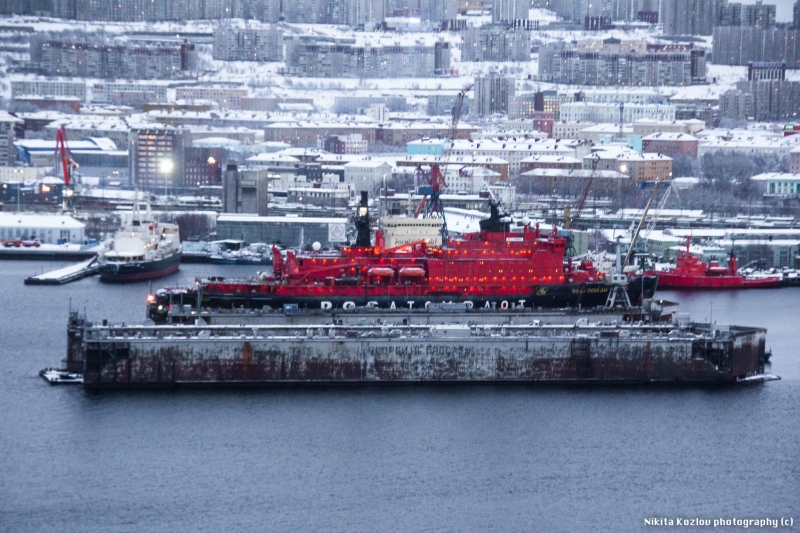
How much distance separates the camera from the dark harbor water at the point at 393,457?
50.6 feet

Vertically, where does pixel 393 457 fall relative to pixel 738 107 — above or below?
below

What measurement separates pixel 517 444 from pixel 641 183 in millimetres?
26017

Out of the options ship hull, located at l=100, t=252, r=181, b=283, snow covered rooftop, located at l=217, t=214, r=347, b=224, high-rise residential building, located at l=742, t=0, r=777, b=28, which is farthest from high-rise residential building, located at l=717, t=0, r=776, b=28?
ship hull, located at l=100, t=252, r=181, b=283

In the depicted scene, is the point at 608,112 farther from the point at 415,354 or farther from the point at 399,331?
the point at 415,354

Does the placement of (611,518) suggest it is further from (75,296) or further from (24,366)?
(75,296)

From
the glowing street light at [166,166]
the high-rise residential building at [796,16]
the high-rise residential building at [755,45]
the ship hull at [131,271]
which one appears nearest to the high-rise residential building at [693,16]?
the high-rise residential building at [796,16]

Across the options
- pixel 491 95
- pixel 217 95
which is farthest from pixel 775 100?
pixel 217 95

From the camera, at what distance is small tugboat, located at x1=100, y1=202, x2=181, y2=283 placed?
29.2m

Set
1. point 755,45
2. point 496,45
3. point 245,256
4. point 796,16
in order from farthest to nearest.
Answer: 1. point 796,16
2. point 496,45
3. point 755,45
4. point 245,256

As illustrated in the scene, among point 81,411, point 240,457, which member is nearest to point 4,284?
point 81,411

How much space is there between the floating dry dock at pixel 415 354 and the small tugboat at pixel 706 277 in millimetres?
9642

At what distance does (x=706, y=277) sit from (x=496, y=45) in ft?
161

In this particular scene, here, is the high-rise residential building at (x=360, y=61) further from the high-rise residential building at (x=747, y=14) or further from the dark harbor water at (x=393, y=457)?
the dark harbor water at (x=393, y=457)

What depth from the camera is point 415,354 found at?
1930 cm
